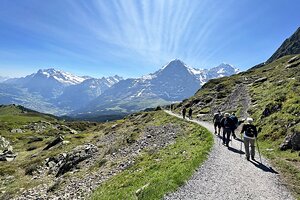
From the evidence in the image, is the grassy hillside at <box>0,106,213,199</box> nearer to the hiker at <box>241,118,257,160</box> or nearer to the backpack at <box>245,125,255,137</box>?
the hiker at <box>241,118,257,160</box>

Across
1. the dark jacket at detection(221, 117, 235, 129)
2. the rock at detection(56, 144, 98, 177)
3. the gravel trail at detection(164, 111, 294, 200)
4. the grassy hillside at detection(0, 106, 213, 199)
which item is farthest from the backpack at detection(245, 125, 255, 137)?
the rock at detection(56, 144, 98, 177)

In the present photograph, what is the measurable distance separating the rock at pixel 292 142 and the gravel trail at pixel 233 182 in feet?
17.4

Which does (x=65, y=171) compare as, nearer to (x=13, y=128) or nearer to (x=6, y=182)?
(x=6, y=182)

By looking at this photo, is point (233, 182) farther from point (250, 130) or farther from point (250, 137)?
point (250, 130)

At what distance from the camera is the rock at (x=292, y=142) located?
102 feet

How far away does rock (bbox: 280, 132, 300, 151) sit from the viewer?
31080 millimetres

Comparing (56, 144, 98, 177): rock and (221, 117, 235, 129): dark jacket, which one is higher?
(221, 117, 235, 129): dark jacket

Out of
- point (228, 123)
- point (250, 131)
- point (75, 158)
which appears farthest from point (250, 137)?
point (75, 158)

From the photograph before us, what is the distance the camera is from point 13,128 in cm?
19962

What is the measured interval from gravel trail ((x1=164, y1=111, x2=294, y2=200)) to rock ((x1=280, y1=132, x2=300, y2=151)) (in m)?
5.29

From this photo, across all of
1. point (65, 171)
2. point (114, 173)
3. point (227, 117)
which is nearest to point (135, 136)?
point (65, 171)

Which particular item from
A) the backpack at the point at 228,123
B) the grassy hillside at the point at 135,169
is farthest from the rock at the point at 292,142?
the grassy hillside at the point at 135,169

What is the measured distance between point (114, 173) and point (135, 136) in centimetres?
2407

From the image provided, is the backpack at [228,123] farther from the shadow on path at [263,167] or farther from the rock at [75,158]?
the rock at [75,158]
